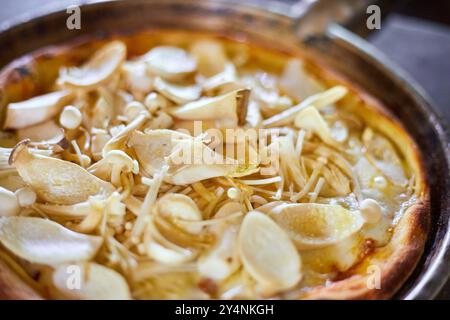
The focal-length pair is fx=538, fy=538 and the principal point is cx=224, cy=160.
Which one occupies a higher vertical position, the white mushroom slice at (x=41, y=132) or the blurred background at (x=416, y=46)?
the blurred background at (x=416, y=46)

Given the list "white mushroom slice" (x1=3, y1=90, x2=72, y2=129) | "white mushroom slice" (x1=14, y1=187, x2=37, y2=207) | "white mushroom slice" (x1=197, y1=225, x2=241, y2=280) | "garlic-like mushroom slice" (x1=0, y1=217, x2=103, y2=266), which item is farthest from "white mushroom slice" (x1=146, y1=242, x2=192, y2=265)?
"white mushroom slice" (x1=3, y1=90, x2=72, y2=129)

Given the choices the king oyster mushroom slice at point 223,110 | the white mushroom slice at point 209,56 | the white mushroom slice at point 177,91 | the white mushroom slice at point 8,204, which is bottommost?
the white mushroom slice at point 8,204

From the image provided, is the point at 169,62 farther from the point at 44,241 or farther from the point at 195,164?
the point at 44,241

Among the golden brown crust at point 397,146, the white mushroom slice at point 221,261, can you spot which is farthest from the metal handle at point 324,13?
the white mushroom slice at point 221,261

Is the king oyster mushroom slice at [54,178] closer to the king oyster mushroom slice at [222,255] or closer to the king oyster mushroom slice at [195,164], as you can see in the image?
the king oyster mushroom slice at [195,164]

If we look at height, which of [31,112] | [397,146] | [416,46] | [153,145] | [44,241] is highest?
[416,46]

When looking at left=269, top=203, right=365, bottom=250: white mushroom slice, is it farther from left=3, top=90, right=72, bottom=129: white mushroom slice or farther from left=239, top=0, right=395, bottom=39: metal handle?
left=239, top=0, right=395, bottom=39: metal handle

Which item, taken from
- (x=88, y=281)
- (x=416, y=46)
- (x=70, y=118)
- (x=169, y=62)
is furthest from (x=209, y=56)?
(x=416, y=46)
